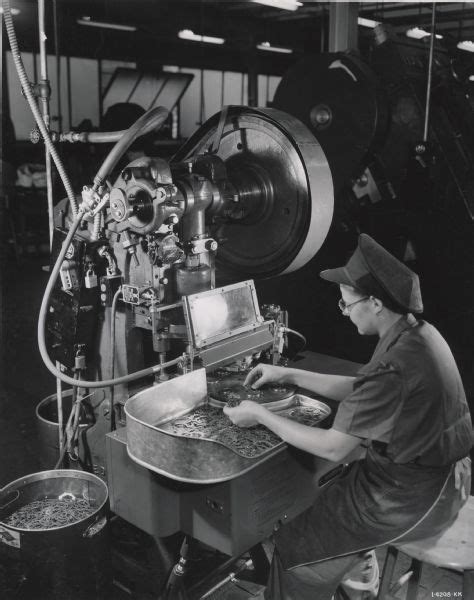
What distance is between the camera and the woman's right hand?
6.64 ft

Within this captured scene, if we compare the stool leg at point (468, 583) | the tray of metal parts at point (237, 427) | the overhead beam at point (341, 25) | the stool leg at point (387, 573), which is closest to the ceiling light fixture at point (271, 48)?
the overhead beam at point (341, 25)

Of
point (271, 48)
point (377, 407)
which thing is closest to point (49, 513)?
point (377, 407)

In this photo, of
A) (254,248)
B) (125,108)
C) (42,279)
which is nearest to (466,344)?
(254,248)

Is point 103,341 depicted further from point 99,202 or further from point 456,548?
point 456,548

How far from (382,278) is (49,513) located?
1380mm

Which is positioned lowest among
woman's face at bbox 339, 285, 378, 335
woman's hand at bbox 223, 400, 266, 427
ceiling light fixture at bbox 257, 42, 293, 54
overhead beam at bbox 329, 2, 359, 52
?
woman's hand at bbox 223, 400, 266, 427

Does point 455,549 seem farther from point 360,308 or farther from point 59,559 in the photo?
point 59,559

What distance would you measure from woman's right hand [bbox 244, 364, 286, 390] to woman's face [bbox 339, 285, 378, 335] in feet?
1.29

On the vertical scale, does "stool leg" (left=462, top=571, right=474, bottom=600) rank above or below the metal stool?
below

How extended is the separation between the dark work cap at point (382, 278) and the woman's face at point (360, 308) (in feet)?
0.09

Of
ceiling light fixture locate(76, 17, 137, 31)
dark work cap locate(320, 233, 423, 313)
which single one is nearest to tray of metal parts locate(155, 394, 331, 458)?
dark work cap locate(320, 233, 423, 313)

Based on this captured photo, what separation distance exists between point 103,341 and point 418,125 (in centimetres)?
270

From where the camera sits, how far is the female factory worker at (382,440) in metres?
1.55

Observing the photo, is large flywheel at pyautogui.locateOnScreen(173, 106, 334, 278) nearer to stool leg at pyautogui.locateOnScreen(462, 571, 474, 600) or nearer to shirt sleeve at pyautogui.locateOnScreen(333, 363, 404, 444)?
shirt sleeve at pyautogui.locateOnScreen(333, 363, 404, 444)
